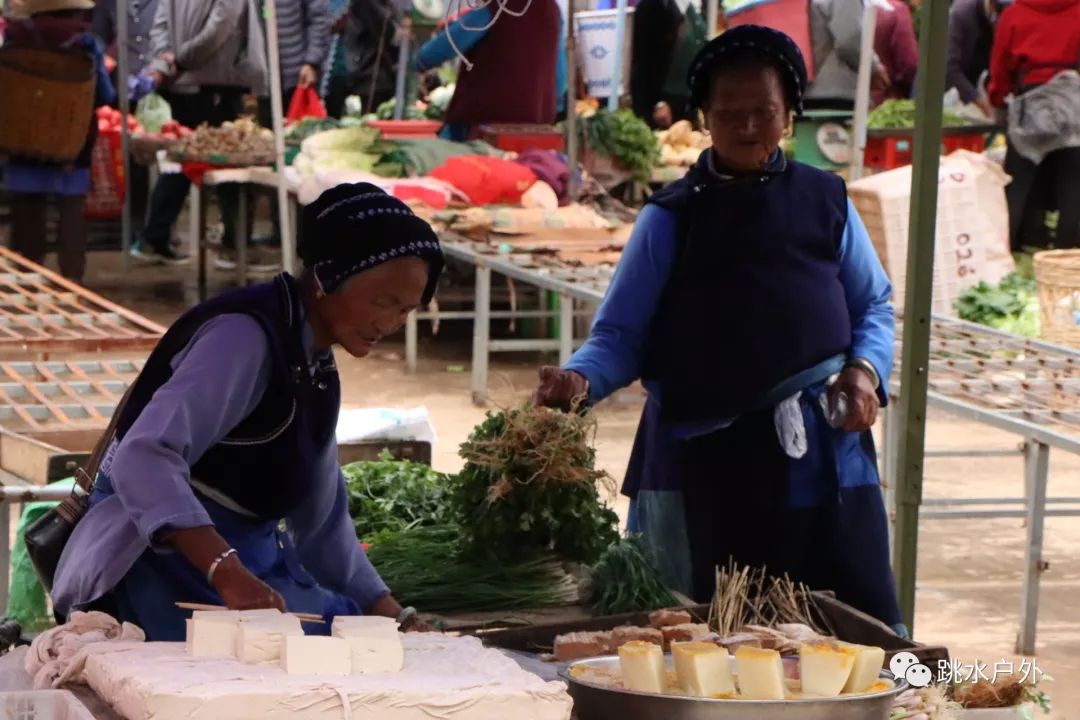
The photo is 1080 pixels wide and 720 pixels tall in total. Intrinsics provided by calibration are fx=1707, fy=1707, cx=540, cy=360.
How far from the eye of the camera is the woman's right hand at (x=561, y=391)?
3.48 m

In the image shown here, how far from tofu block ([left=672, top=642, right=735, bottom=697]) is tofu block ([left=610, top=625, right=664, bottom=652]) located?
0.35 m

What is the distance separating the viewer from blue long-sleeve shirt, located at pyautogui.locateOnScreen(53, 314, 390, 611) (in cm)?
262

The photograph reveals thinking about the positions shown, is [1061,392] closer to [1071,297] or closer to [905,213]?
[1071,297]

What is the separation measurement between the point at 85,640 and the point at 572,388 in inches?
50.6

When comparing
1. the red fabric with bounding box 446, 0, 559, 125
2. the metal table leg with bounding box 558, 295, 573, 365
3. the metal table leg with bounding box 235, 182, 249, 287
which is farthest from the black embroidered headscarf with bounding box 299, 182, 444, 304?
the metal table leg with bounding box 235, 182, 249, 287

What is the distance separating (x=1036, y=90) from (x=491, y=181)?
13.2ft

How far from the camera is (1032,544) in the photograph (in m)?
5.75

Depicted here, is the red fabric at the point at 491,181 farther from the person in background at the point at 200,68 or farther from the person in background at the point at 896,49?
the person in background at the point at 896,49

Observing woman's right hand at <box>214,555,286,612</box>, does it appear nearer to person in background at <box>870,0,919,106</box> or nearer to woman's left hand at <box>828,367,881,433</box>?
woman's left hand at <box>828,367,881,433</box>

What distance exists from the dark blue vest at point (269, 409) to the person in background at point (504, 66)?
755 cm

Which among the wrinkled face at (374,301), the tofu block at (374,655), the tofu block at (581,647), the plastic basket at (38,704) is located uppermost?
the wrinkled face at (374,301)

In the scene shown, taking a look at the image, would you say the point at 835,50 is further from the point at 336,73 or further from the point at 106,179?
the point at 106,179

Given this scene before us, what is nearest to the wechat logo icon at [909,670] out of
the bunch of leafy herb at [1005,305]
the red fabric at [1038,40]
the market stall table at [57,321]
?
the market stall table at [57,321]

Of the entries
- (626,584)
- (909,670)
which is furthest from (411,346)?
(909,670)
